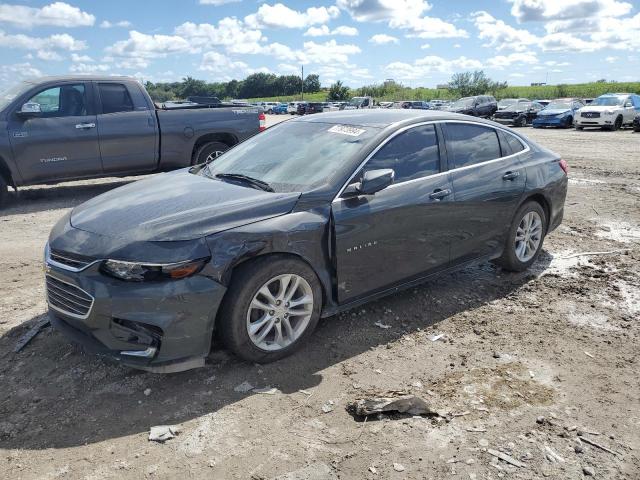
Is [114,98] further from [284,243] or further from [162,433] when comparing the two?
[162,433]

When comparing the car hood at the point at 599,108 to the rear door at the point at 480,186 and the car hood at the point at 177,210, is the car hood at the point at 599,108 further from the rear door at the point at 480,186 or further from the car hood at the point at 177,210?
the car hood at the point at 177,210

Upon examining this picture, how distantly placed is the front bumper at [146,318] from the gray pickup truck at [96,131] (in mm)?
5836

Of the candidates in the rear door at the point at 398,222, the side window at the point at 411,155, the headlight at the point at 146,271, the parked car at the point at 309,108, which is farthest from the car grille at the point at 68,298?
the parked car at the point at 309,108

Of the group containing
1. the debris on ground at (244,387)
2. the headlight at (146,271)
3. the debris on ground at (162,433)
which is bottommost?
the debris on ground at (162,433)

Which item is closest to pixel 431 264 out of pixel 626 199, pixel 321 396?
pixel 321 396

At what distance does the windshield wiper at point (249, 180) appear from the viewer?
4043 millimetres

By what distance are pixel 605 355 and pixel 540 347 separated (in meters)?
0.44

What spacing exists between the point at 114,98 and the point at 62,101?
2.58ft

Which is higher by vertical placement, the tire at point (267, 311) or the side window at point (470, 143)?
the side window at point (470, 143)

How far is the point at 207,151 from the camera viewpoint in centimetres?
974

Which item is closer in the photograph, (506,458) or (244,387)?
(506,458)

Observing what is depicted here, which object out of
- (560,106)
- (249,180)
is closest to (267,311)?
(249,180)

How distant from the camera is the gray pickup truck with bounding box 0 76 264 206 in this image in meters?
8.30

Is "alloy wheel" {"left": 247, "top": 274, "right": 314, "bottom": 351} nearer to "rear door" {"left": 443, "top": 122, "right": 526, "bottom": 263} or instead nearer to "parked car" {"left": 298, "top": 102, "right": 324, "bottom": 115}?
"rear door" {"left": 443, "top": 122, "right": 526, "bottom": 263}
